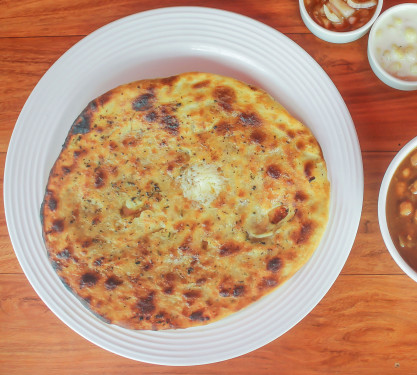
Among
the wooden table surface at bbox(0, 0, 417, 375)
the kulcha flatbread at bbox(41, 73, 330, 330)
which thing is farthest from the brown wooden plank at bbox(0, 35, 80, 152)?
the kulcha flatbread at bbox(41, 73, 330, 330)

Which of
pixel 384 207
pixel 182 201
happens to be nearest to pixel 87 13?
pixel 182 201

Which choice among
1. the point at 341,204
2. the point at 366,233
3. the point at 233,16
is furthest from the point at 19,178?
the point at 366,233

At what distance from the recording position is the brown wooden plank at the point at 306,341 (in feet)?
7.44

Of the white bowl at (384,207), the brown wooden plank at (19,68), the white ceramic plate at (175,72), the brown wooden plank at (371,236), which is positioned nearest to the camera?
the white bowl at (384,207)

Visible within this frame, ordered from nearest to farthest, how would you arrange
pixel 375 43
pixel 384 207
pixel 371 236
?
1. pixel 384 207
2. pixel 375 43
3. pixel 371 236

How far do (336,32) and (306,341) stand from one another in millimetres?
1501

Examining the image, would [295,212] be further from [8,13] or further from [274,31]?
[8,13]

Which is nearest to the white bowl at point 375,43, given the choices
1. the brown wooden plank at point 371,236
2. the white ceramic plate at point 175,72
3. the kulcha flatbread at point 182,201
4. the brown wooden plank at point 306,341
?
the white ceramic plate at point 175,72

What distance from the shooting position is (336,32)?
6.99ft

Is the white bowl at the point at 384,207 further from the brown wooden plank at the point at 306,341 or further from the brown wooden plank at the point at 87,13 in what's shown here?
the brown wooden plank at the point at 87,13

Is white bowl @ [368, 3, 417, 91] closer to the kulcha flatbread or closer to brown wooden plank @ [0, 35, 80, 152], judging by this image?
the kulcha flatbread

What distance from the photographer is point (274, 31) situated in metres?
2.07

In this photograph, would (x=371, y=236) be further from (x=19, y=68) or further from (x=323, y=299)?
(x=19, y=68)

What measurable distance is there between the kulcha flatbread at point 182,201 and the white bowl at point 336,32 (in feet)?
1.52
